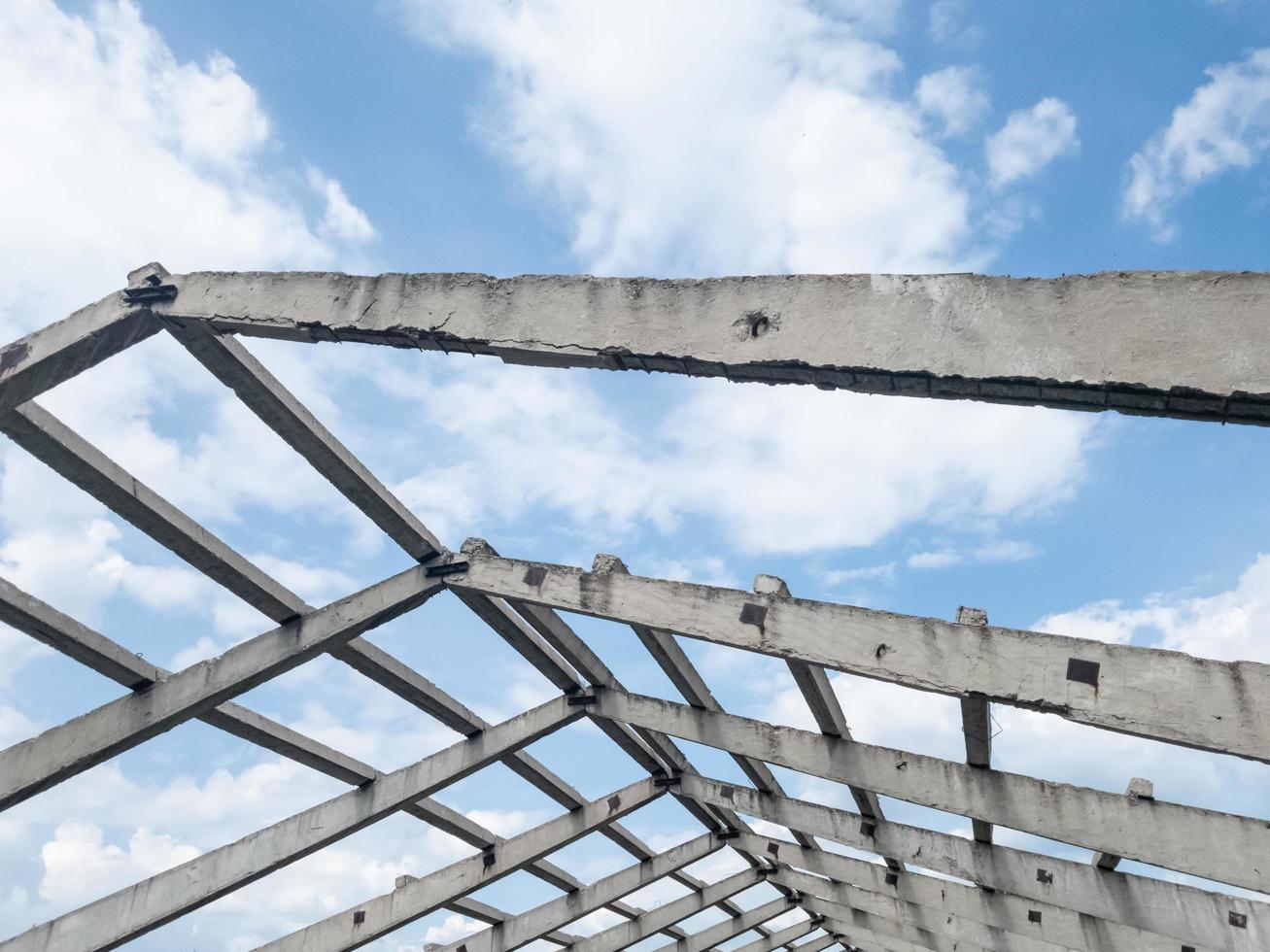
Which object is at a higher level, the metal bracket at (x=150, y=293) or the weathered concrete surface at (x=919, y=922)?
the metal bracket at (x=150, y=293)

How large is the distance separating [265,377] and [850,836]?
7.53 metres

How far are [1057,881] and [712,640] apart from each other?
4.73 metres

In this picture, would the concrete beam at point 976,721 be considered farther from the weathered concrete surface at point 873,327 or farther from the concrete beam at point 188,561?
the concrete beam at point 188,561

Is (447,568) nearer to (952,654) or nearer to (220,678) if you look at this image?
(220,678)

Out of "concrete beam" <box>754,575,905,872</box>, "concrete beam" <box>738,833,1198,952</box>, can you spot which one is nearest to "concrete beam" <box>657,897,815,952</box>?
"concrete beam" <box>738,833,1198,952</box>

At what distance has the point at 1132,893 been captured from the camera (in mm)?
7879

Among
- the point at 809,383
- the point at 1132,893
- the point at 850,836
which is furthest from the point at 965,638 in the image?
the point at 850,836

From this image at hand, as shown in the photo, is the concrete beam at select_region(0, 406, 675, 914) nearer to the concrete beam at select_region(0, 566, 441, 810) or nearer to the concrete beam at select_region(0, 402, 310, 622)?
the concrete beam at select_region(0, 402, 310, 622)

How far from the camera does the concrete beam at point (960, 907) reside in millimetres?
9188

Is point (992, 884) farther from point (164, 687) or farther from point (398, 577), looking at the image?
point (164, 687)

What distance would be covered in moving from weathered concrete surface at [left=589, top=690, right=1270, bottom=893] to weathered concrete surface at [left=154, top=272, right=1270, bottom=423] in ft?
16.0

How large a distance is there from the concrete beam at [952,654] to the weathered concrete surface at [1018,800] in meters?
2.20

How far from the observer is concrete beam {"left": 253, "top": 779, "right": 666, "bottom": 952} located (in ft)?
34.1

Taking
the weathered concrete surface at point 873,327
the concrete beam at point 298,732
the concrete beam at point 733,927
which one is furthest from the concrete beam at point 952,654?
the concrete beam at point 733,927
